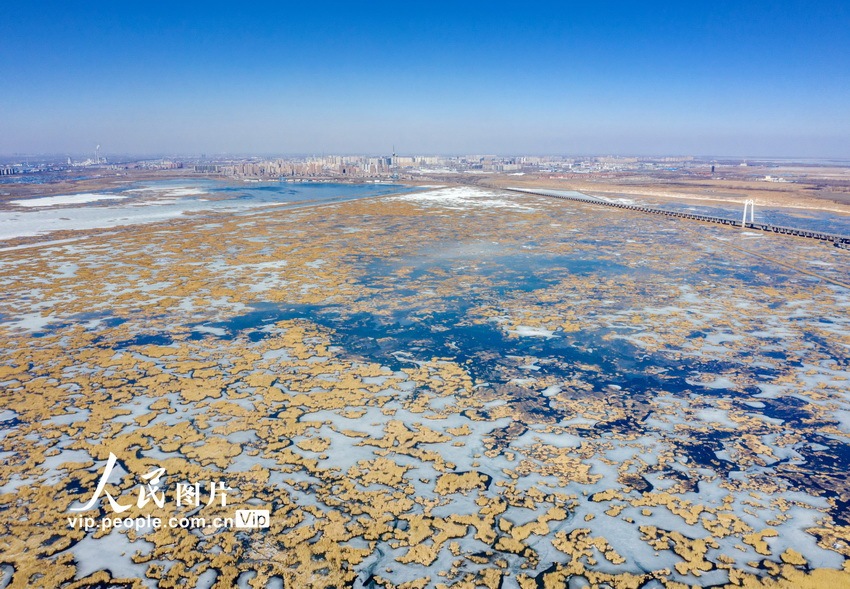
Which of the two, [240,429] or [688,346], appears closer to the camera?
[240,429]

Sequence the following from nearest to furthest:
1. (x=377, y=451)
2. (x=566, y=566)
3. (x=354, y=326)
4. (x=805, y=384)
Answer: (x=566, y=566)
(x=377, y=451)
(x=805, y=384)
(x=354, y=326)

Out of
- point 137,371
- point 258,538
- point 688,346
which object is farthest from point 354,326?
point 688,346

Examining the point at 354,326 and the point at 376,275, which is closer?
the point at 354,326

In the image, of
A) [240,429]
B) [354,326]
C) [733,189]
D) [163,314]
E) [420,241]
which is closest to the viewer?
[240,429]

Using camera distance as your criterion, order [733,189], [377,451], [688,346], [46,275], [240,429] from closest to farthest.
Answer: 1. [377,451]
2. [240,429]
3. [688,346]
4. [46,275]
5. [733,189]

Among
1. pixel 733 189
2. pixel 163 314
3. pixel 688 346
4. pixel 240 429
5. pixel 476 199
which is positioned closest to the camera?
pixel 240 429

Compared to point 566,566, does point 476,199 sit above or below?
above

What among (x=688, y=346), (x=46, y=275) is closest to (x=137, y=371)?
(x=46, y=275)

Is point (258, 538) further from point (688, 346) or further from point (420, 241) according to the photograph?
point (420, 241)

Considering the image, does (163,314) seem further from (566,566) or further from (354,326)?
(566,566)
